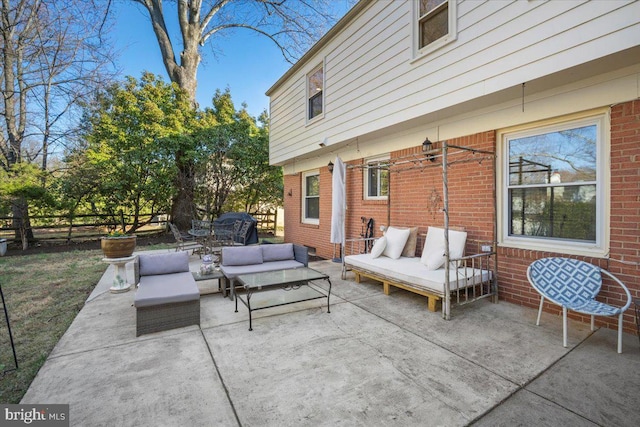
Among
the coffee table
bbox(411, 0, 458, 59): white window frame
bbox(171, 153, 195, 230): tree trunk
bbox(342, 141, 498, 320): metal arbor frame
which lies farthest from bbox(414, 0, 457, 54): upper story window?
bbox(171, 153, 195, 230): tree trunk

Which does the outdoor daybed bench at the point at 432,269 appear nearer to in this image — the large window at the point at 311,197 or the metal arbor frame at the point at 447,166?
the metal arbor frame at the point at 447,166

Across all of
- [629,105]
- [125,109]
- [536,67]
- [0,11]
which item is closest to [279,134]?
[125,109]

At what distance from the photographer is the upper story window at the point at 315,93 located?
7719 mm

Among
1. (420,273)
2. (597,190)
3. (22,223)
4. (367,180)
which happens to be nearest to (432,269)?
(420,273)

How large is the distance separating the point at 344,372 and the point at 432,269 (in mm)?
2427

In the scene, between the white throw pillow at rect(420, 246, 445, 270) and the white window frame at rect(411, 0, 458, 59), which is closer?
the white window frame at rect(411, 0, 458, 59)

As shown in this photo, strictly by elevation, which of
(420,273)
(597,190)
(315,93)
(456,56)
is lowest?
(420,273)

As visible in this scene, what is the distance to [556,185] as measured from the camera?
3910mm

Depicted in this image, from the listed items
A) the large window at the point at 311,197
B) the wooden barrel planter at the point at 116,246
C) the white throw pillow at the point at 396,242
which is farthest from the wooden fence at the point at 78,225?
the white throw pillow at the point at 396,242

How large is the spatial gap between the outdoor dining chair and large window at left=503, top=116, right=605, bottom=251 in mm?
336

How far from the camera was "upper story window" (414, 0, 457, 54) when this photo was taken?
14.0 ft

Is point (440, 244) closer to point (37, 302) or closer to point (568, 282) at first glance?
point (568, 282)

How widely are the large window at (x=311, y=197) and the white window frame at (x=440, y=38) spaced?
4.80 m

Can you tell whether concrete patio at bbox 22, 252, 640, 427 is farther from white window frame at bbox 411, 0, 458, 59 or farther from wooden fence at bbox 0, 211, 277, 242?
wooden fence at bbox 0, 211, 277, 242
